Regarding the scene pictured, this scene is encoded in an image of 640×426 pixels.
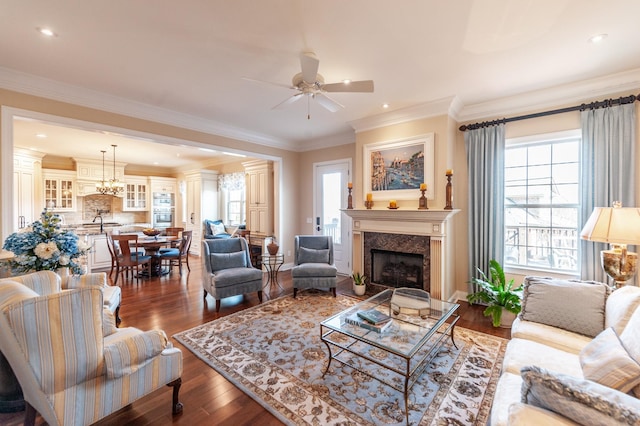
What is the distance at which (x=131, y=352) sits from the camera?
5.21 feet

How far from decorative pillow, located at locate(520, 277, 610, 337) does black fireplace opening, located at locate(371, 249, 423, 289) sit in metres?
1.85

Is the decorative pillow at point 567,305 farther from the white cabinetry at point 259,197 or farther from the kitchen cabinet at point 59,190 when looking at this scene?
the kitchen cabinet at point 59,190

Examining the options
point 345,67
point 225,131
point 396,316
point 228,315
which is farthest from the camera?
point 225,131

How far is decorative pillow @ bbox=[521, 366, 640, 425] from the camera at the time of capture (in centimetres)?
95

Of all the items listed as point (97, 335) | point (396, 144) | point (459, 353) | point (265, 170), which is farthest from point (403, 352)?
point (265, 170)

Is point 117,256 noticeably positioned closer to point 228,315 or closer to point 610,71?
point 228,315

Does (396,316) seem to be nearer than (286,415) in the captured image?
No

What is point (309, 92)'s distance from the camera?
2.77 meters

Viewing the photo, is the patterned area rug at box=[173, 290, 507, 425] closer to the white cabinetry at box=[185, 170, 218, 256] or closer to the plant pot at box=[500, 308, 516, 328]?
the plant pot at box=[500, 308, 516, 328]

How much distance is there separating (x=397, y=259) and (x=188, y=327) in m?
3.16

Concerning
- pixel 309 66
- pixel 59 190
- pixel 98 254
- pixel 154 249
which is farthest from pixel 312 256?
pixel 59 190

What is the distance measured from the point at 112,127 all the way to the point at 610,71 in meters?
6.05

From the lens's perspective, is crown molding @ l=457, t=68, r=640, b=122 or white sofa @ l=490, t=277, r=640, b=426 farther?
crown molding @ l=457, t=68, r=640, b=122

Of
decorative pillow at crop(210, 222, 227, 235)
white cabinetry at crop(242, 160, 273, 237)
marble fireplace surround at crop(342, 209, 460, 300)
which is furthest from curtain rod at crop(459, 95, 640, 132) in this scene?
decorative pillow at crop(210, 222, 227, 235)
